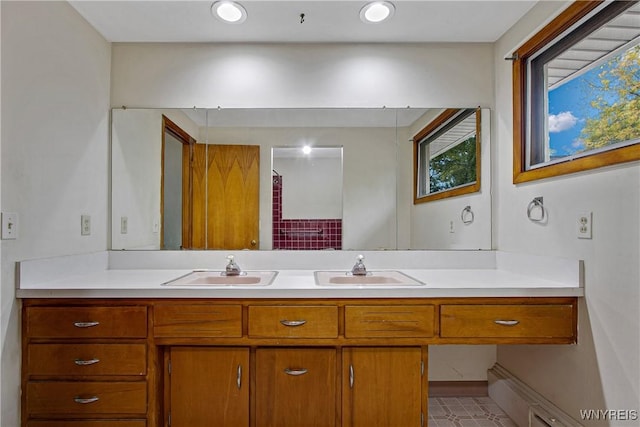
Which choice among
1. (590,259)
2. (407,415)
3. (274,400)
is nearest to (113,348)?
(274,400)

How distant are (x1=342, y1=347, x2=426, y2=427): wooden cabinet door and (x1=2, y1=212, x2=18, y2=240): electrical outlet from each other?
150 centimetres

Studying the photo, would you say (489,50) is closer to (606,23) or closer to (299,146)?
(606,23)

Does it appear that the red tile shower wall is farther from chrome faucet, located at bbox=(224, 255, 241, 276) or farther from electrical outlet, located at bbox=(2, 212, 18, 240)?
electrical outlet, located at bbox=(2, 212, 18, 240)

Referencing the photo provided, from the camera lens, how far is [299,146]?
2.15 m

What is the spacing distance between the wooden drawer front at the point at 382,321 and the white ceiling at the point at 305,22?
1.51 m

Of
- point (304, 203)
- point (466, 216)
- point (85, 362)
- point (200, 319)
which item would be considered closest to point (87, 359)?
point (85, 362)

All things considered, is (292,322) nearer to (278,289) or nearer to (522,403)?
(278,289)

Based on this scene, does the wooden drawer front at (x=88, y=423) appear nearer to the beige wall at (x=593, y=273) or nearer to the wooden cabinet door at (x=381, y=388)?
the wooden cabinet door at (x=381, y=388)

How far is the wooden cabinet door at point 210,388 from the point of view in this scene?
154 cm

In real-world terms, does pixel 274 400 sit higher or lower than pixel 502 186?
lower

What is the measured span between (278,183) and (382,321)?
105cm

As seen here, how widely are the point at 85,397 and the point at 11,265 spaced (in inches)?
25.2

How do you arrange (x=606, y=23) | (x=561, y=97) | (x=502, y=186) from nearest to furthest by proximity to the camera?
1. (x=606, y=23)
2. (x=561, y=97)
3. (x=502, y=186)

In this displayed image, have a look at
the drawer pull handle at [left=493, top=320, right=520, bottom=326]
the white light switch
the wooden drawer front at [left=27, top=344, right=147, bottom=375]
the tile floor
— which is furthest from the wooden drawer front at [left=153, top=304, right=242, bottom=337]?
the tile floor
